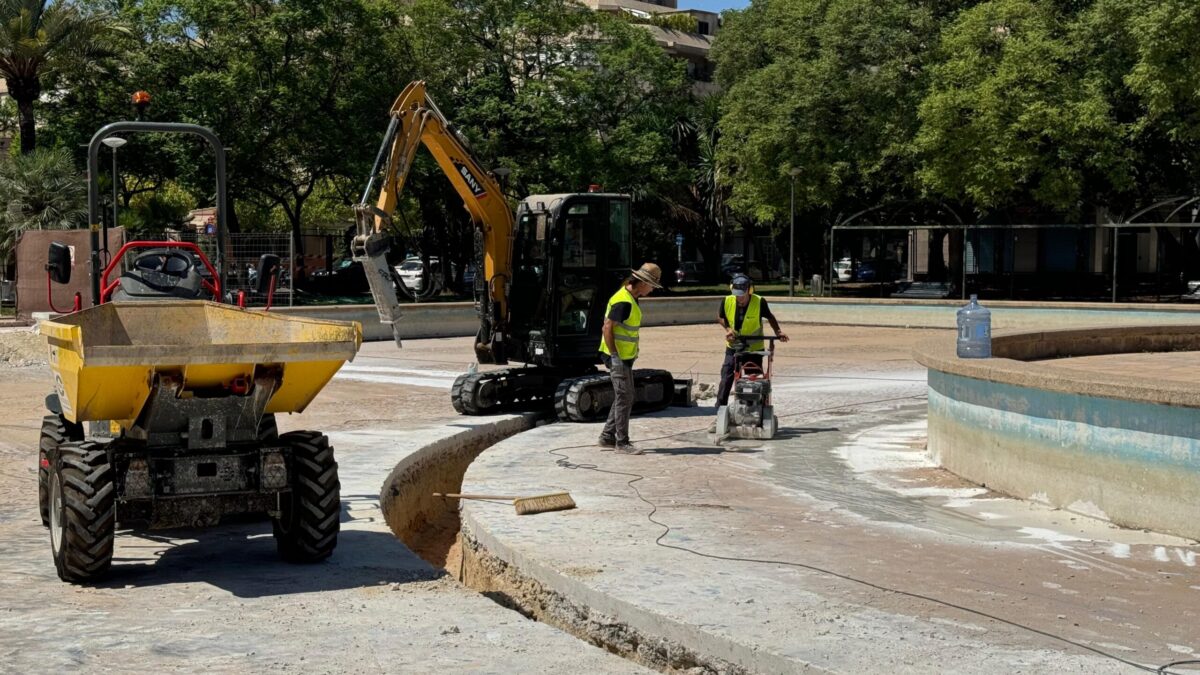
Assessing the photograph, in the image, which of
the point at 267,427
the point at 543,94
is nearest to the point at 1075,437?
the point at 267,427

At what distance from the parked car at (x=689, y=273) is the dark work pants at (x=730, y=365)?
47923 millimetres

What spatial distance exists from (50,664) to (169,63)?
37489 millimetres

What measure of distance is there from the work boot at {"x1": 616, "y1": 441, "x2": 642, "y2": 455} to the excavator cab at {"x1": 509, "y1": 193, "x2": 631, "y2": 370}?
3.96 m

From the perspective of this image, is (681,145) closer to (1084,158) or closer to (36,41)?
(1084,158)

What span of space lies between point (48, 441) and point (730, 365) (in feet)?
24.9

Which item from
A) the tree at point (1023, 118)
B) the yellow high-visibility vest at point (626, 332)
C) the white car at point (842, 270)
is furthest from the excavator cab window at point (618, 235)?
the white car at point (842, 270)

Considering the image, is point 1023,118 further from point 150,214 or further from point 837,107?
point 150,214

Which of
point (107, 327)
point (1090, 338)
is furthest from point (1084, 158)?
point (107, 327)

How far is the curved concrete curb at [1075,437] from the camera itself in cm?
871

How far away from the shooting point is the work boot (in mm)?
13000

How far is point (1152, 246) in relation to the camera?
43406 millimetres

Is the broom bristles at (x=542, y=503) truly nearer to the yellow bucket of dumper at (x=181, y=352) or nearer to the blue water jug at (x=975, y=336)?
the yellow bucket of dumper at (x=181, y=352)

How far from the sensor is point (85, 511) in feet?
24.7

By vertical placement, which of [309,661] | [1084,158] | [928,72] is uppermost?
[928,72]
